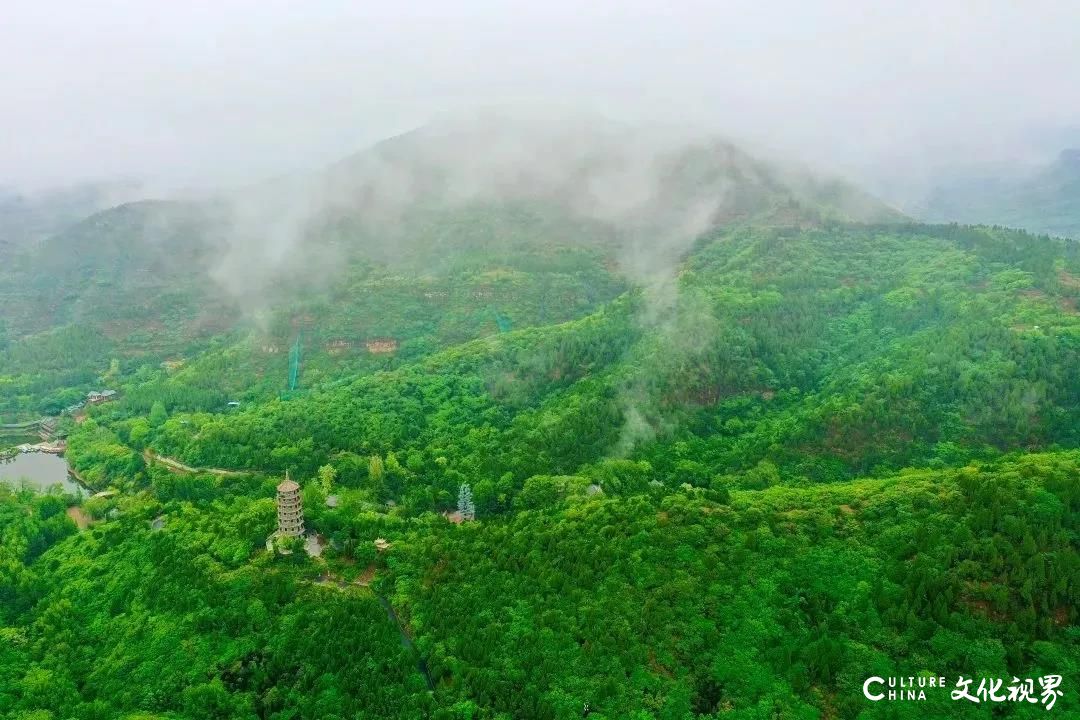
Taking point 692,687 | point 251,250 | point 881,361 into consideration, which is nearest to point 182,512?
point 692,687

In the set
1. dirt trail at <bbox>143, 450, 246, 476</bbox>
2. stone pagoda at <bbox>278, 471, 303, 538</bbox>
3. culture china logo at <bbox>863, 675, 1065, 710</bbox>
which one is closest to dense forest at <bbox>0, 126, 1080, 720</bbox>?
dirt trail at <bbox>143, 450, 246, 476</bbox>

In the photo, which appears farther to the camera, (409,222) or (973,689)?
(409,222)

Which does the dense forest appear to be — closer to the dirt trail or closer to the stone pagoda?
the dirt trail

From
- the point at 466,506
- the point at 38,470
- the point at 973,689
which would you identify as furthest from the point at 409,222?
the point at 973,689

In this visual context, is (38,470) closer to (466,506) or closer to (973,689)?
(466,506)

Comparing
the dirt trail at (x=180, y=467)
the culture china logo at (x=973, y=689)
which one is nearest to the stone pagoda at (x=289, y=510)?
the dirt trail at (x=180, y=467)

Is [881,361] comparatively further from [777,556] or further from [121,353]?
[121,353]
